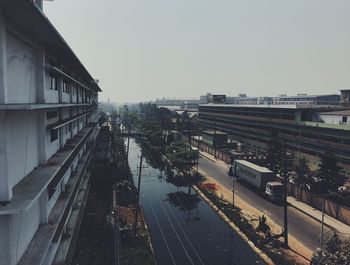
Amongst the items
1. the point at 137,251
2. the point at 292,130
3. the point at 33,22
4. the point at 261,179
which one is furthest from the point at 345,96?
the point at 33,22

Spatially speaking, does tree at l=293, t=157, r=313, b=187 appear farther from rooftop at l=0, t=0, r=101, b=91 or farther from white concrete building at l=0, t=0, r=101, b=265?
rooftop at l=0, t=0, r=101, b=91

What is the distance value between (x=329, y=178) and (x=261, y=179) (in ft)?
25.7

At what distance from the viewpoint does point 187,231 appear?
3130 centimetres

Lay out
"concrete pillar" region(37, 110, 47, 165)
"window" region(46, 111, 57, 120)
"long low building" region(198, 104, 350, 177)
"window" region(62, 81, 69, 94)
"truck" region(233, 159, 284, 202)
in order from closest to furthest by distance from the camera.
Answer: "concrete pillar" region(37, 110, 47, 165) → "window" region(46, 111, 57, 120) → "window" region(62, 81, 69, 94) → "truck" region(233, 159, 284, 202) → "long low building" region(198, 104, 350, 177)

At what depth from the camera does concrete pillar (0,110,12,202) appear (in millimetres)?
12477

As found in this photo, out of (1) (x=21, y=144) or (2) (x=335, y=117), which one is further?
(2) (x=335, y=117)

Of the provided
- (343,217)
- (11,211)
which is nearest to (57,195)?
(11,211)

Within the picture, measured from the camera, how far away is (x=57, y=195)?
2484 centimetres

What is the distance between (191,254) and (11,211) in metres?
17.5

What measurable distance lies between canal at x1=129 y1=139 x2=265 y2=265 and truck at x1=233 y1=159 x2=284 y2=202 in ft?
25.0

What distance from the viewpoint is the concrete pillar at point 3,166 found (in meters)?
12.5

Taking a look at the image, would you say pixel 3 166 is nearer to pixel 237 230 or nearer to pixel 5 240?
pixel 5 240

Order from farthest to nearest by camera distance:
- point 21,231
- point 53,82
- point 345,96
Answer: point 345,96, point 53,82, point 21,231

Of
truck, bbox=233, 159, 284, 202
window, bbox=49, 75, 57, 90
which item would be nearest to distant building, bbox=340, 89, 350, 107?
truck, bbox=233, 159, 284, 202
